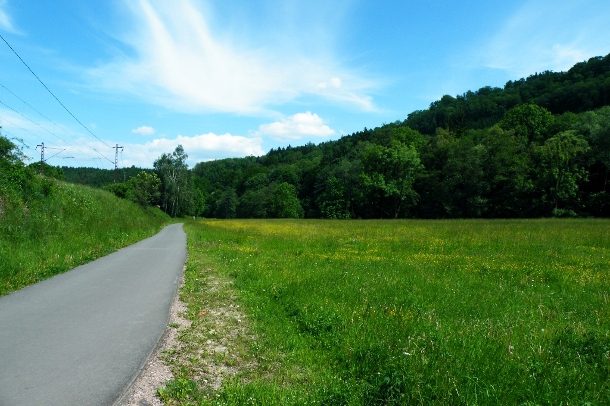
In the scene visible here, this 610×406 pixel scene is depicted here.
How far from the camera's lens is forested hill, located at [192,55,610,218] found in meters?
61.6

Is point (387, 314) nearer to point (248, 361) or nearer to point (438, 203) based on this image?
point (248, 361)

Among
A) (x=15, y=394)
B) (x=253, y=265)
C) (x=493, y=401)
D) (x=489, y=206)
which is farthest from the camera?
(x=489, y=206)

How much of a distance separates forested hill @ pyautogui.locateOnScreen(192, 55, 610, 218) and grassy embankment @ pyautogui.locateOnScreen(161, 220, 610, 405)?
Result: 55095 mm

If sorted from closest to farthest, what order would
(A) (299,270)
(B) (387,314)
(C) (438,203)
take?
(B) (387,314)
(A) (299,270)
(C) (438,203)

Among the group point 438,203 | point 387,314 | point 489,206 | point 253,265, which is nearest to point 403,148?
point 438,203

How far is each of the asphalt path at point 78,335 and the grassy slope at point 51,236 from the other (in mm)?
978

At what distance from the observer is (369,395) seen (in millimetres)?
4598

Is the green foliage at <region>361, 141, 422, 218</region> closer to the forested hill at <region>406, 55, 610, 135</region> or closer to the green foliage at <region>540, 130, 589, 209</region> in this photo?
the green foliage at <region>540, 130, 589, 209</region>

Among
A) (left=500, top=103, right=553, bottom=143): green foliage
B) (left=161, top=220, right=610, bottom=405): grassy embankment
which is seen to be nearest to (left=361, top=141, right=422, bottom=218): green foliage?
(left=500, top=103, right=553, bottom=143): green foliage

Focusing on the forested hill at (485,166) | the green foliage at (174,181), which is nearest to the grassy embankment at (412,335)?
the forested hill at (485,166)

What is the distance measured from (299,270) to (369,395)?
28.9 ft

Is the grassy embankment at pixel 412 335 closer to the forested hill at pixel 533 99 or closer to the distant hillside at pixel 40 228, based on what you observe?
the distant hillside at pixel 40 228

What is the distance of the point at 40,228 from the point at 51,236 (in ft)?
1.67

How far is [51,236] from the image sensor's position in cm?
1800
